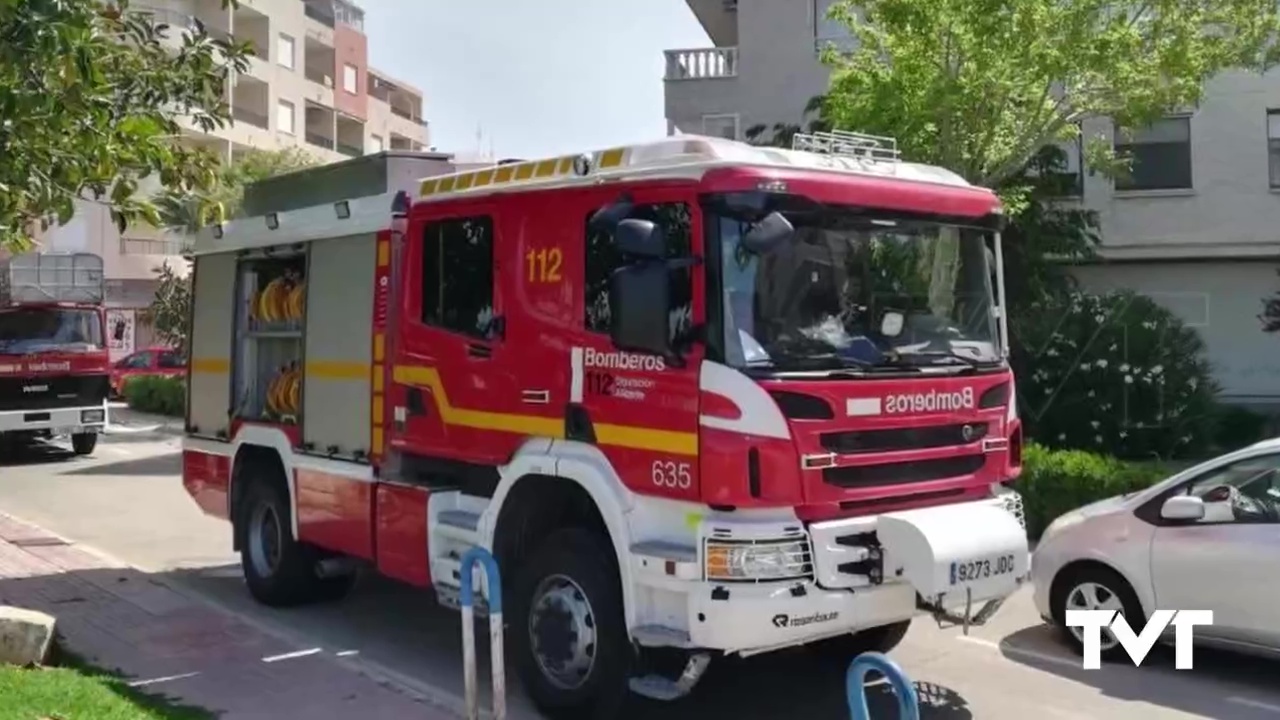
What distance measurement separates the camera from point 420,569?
738 cm

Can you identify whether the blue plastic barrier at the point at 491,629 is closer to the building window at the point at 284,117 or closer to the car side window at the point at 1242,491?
the car side window at the point at 1242,491

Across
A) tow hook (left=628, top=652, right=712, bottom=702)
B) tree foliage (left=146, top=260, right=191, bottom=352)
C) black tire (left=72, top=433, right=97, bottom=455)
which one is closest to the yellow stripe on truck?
tow hook (left=628, top=652, right=712, bottom=702)

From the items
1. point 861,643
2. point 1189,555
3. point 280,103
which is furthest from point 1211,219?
point 280,103

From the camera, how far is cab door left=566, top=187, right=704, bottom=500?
5773mm

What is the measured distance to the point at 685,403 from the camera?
5.79m

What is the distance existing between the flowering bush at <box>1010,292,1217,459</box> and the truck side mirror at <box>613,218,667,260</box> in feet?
35.0

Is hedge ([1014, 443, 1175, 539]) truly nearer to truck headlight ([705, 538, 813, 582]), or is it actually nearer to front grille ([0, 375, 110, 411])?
truck headlight ([705, 538, 813, 582])

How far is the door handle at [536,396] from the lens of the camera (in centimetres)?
658

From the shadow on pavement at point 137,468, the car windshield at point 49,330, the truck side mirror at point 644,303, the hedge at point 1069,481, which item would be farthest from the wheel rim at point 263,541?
the car windshield at point 49,330

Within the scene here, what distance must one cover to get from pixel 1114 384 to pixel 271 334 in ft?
34.0

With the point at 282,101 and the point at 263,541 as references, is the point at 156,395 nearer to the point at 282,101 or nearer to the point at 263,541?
the point at 263,541

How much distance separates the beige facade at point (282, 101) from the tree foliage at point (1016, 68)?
31.9 meters

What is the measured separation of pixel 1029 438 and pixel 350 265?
9.80 meters

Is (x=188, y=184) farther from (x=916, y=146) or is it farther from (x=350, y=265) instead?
(x=916, y=146)
